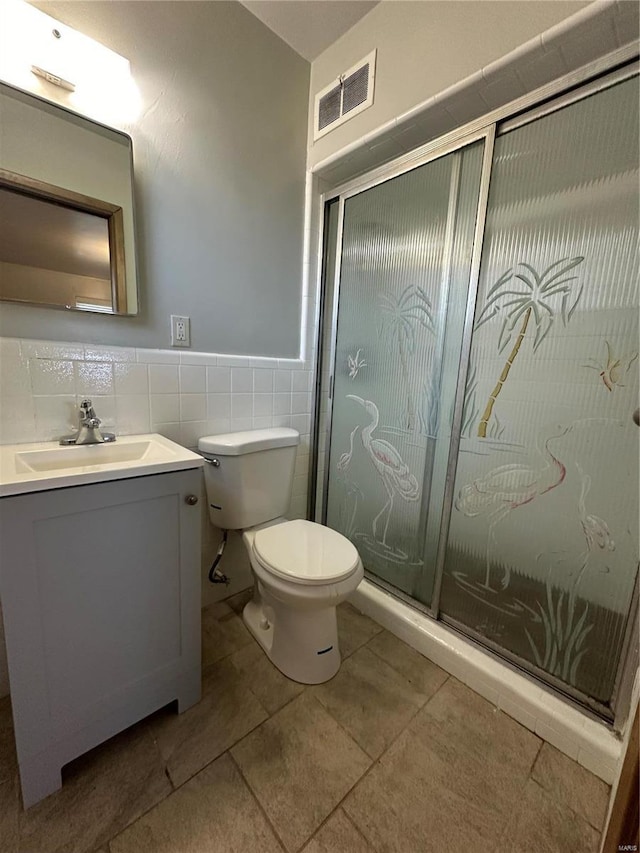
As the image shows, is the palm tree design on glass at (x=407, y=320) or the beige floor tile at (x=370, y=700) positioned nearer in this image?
the beige floor tile at (x=370, y=700)

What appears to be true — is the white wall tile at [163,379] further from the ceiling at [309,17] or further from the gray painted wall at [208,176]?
the ceiling at [309,17]

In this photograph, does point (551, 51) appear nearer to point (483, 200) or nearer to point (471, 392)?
point (483, 200)

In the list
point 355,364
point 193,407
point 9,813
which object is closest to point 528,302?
point 355,364

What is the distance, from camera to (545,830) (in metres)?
0.84

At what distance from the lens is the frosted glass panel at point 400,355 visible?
4.17 ft

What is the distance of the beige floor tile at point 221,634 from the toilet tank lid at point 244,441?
76 centimetres

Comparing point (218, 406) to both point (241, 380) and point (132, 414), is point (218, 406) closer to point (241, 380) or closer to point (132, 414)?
point (241, 380)

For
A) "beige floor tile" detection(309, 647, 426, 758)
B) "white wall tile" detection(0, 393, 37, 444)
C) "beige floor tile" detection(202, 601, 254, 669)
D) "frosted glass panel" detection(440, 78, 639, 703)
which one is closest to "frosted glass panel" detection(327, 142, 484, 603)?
"frosted glass panel" detection(440, 78, 639, 703)

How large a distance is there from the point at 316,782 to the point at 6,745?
2.90 feet

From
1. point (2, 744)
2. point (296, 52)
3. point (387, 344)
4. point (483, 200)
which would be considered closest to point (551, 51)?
point (483, 200)

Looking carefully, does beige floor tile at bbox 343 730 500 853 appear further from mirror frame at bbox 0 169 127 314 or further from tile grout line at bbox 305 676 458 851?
mirror frame at bbox 0 169 127 314

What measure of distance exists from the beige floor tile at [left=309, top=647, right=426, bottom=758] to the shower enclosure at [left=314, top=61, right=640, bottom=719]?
314mm

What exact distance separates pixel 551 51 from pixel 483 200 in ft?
1.14

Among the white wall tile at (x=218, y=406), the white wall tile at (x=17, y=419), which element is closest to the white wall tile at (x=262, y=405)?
the white wall tile at (x=218, y=406)
